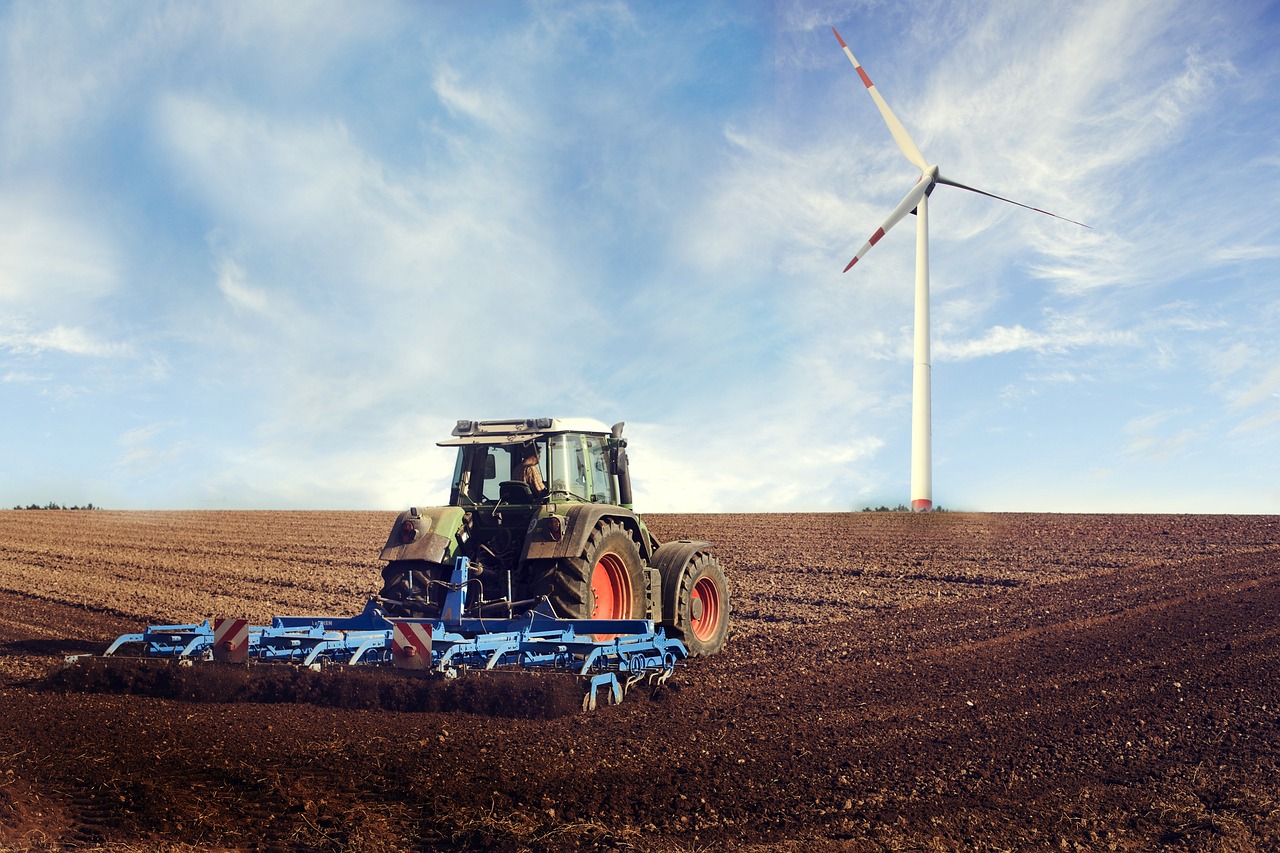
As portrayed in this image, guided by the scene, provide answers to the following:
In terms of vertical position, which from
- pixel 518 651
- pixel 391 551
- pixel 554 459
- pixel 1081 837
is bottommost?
pixel 1081 837

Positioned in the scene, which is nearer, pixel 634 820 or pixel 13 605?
pixel 634 820

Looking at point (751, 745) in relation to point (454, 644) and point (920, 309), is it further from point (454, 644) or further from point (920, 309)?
point (920, 309)

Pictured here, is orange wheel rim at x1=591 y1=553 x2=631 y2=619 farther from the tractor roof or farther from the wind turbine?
the wind turbine

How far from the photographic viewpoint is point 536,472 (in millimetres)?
9047

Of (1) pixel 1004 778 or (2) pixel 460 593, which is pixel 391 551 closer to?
(2) pixel 460 593

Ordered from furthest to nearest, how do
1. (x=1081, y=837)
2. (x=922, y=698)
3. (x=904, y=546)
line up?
(x=904, y=546) → (x=922, y=698) → (x=1081, y=837)

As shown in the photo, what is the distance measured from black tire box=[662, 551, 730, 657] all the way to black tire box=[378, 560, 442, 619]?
2.32m

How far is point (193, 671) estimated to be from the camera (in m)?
8.26

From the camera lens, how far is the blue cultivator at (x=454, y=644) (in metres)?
7.49

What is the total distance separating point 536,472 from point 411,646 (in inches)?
85.5

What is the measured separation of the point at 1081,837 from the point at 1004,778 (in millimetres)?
909

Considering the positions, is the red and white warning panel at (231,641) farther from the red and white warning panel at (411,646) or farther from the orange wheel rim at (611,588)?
the orange wheel rim at (611,588)

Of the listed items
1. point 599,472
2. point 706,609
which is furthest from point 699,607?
point 599,472

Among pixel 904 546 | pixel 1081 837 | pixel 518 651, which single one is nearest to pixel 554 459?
pixel 518 651
